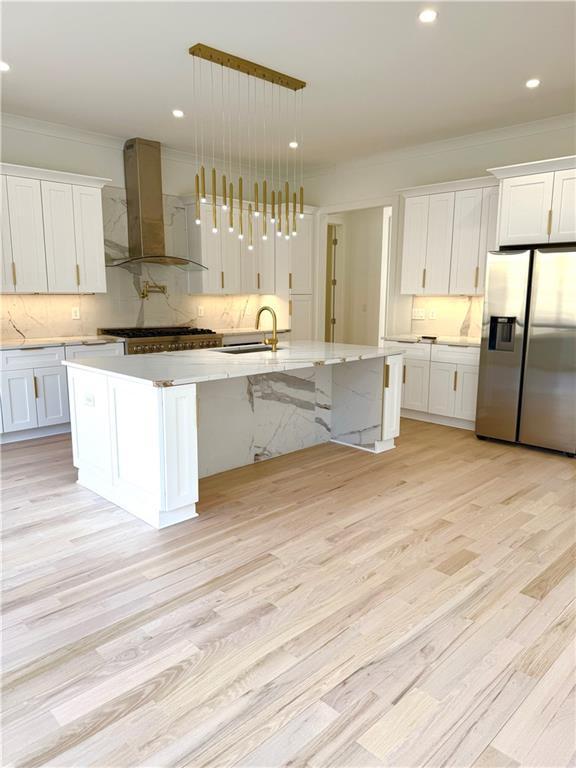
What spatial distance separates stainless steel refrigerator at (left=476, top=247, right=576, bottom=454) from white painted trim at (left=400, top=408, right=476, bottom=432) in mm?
433

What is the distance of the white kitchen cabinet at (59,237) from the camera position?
15.9 ft

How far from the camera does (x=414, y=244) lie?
5605 mm

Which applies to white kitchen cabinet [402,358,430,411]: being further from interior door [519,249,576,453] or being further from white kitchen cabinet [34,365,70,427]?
white kitchen cabinet [34,365,70,427]

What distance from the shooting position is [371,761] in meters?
1.53

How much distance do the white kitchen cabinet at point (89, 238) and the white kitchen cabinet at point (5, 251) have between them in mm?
611

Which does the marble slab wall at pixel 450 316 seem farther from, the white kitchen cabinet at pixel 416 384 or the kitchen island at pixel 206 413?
the kitchen island at pixel 206 413

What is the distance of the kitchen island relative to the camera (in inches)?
117

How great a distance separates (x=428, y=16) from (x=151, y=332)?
3.78 meters

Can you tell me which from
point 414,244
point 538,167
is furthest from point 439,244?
point 538,167

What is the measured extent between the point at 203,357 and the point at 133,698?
2.35m

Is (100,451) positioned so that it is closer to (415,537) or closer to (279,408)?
(279,408)

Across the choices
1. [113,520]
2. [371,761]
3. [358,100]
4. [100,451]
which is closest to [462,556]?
[371,761]

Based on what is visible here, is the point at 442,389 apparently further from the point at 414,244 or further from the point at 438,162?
the point at 438,162

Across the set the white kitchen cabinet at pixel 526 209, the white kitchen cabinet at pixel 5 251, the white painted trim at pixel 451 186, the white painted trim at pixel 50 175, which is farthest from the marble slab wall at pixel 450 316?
the white kitchen cabinet at pixel 5 251
